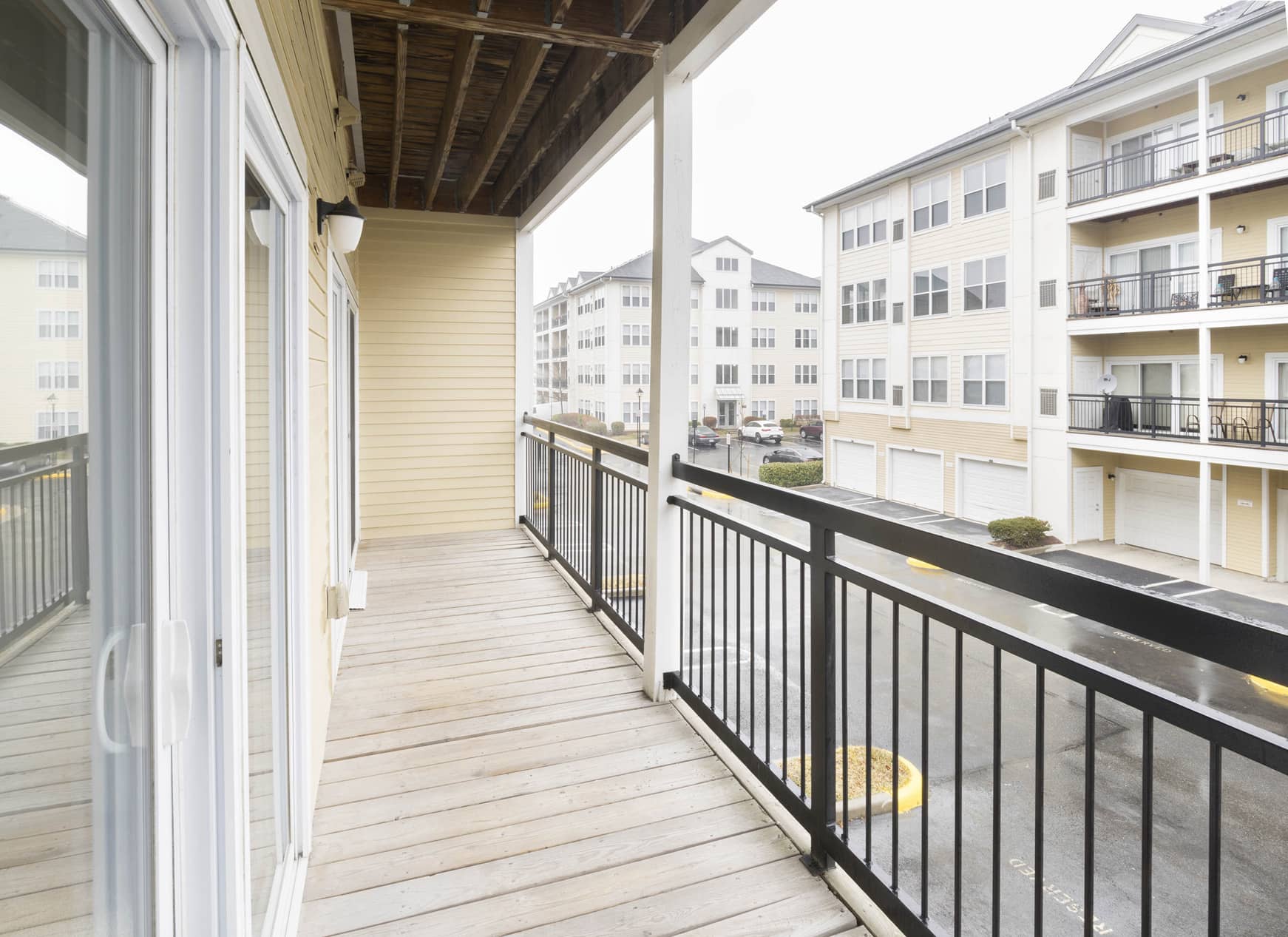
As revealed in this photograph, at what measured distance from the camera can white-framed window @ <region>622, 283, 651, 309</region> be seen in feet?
10.3

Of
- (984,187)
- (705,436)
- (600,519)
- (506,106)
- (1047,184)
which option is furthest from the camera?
(600,519)

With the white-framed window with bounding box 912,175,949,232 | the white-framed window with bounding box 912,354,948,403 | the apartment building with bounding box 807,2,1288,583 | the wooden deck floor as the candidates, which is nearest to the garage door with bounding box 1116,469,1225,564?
the apartment building with bounding box 807,2,1288,583

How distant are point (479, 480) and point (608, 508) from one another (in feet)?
8.59

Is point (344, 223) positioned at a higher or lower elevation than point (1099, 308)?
higher

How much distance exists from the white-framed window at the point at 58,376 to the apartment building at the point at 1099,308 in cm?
128

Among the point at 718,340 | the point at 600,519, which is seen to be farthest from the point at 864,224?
the point at 600,519

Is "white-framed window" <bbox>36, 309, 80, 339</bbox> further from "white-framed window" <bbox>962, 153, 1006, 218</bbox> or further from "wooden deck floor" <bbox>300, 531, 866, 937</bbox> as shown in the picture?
"wooden deck floor" <bbox>300, 531, 866, 937</bbox>

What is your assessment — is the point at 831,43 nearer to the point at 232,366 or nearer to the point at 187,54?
the point at 187,54

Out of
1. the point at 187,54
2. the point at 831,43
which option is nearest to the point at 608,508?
the point at 831,43

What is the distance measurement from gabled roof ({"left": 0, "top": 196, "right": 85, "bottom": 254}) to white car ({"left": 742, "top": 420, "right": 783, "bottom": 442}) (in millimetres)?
1350

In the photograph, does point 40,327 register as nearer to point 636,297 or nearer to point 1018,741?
point 1018,741

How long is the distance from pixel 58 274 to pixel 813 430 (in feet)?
4.40

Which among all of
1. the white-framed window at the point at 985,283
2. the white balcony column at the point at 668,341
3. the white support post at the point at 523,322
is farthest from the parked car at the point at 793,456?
the white support post at the point at 523,322

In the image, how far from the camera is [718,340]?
2.28 metres
